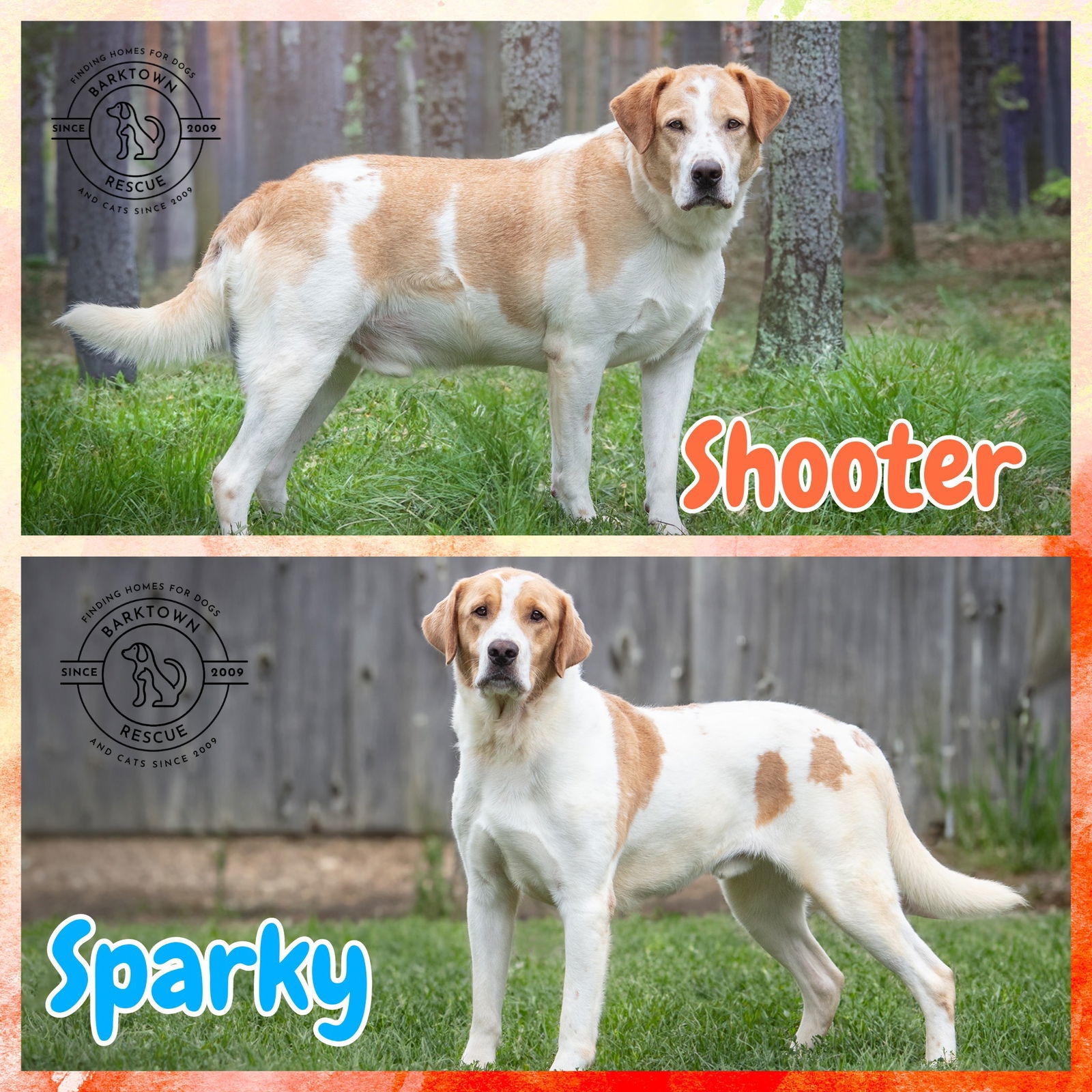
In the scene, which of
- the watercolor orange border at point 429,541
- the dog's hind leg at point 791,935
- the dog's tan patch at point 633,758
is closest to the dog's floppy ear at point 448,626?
the watercolor orange border at point 429,541

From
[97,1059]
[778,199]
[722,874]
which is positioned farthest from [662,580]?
[97,1059]

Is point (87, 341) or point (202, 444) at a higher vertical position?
point (87, 341)

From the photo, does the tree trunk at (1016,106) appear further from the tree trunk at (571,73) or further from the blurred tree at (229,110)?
the blurred tree at (229,110)

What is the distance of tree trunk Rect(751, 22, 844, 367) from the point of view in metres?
5.83

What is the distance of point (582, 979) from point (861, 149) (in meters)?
5.71

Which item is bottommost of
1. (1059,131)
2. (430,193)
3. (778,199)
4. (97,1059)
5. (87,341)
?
(97,1059)

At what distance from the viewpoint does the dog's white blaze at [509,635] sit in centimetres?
373

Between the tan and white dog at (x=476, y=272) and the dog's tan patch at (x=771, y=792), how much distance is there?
3.49 ft

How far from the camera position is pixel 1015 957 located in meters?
5.26

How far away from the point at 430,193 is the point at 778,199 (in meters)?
→ 2.21

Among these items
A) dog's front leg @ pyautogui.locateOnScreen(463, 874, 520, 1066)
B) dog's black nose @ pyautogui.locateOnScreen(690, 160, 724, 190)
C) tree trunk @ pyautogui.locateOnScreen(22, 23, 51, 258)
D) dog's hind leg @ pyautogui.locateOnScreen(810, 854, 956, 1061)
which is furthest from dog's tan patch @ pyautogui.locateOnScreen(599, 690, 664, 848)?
tree trunk @ pyautogui.locateOnScreen(22, 23, 51, 258)

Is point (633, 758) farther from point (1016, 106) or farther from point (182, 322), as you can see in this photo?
point (1016, 106)

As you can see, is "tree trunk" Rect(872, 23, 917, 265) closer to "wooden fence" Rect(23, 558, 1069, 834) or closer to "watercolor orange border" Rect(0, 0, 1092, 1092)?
"wooden fence" Rect(23, 558, 1069, 834)
